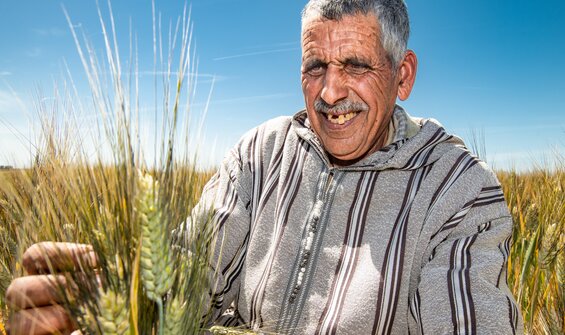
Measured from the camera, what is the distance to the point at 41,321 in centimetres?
103

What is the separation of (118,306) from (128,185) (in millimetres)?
245

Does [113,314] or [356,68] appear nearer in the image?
[113,314]

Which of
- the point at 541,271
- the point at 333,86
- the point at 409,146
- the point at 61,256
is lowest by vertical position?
the point at 541,271

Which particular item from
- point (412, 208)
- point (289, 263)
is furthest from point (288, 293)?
point (412, 208)

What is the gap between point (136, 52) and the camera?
969 millimetres

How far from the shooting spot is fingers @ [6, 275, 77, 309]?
38.3 inches

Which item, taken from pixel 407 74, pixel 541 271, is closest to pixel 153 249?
pixel 407 74

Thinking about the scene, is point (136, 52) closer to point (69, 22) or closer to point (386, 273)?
point (69, 22)

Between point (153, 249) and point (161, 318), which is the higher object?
point (153, 249)

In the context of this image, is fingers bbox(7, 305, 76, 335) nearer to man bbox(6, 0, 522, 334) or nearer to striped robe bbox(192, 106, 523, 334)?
striped robe bbox(192, 106, 523, 334)

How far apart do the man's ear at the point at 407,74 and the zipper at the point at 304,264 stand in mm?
571

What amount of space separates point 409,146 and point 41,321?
1.38m

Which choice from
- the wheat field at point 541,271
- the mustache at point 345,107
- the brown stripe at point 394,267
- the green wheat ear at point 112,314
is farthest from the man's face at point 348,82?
the green wheat ear at point 112,314

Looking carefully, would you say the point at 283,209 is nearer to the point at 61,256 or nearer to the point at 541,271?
the point at 61,256
